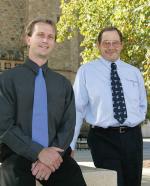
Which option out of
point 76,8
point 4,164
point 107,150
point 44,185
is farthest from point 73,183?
point 76,8

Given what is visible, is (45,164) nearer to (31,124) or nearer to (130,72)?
(31,124)

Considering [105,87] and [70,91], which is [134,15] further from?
[70,91]

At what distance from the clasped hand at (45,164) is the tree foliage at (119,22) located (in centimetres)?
875

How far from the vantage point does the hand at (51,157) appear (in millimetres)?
3299

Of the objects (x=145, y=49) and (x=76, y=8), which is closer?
(x=145, y=49)

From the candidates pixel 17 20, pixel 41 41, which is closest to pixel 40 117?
pixel 41 41

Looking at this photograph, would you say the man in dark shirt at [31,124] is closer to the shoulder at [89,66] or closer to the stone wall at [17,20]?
the shoulder at [89,66]

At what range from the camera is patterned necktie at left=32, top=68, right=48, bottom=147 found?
3396 millimetres

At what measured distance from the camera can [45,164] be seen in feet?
10.8

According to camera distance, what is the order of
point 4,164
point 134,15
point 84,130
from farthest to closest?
point 84,130 < point 134,15 < point 4,164

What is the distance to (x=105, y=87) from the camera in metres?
4.94

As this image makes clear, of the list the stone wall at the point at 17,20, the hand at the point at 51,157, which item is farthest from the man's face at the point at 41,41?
the stone wall at the point at 17,20

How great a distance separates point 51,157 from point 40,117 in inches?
11.4

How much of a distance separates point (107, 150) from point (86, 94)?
1.95ft
